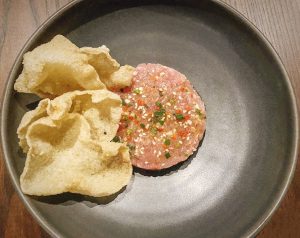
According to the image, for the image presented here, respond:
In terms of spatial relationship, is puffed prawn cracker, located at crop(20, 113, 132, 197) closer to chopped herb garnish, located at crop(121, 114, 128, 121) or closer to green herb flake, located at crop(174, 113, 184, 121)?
chopped herb garnish, located at crop(121, 114, 128, 121)

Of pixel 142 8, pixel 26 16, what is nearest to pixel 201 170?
pixel 142 8

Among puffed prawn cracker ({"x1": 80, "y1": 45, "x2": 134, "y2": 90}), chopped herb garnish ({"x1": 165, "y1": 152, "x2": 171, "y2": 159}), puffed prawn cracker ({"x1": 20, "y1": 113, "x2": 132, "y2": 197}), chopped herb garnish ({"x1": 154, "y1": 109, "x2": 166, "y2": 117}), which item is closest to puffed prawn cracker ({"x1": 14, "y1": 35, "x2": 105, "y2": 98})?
puffed prawn cracker ({"x1": 80, "y1": 45, "x2": 134, "y2": 90})

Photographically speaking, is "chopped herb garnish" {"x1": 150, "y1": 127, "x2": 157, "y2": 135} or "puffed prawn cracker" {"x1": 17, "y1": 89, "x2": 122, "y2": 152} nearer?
"puffed prawn cracker" {"x1": 17, "y1": 89, "x2": 122, "y2": 152}

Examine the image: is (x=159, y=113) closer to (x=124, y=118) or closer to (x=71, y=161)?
(x=124, y=118)

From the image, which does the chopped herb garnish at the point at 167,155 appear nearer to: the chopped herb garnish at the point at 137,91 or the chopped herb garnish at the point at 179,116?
the chopped herb garnish at the point at 179,116

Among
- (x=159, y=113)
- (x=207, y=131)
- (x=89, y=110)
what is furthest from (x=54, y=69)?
(x=207, y=131)

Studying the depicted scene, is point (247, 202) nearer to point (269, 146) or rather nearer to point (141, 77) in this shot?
point (269, 146)

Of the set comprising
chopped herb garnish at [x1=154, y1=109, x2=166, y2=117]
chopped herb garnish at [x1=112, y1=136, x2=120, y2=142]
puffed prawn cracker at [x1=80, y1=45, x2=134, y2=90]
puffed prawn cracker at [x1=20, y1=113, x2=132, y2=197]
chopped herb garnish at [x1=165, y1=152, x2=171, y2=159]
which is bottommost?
puffed prawn cracker at [x1=20, y1=113, x2=132, y2=197]
